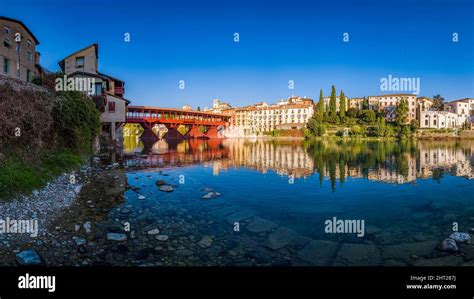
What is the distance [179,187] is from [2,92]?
881cm

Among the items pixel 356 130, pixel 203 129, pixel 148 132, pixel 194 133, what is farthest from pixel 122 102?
pixel 356 130

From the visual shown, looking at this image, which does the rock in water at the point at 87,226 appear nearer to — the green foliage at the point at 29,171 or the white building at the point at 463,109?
the green foliage at the point at 29,171

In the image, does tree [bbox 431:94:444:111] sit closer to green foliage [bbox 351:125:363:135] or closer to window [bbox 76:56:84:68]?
green foliage [bbox 351:125:363:135]

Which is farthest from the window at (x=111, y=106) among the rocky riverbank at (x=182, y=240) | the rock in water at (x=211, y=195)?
the rock in water at (x=211, y=195)

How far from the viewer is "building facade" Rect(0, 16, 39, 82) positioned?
30359mm

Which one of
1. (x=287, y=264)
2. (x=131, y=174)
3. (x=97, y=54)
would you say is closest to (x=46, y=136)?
(x=131, y=174)

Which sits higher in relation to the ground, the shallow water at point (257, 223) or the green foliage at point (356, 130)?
the green foliage at point (356, 130)

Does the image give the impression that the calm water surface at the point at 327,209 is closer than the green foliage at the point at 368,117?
Yes

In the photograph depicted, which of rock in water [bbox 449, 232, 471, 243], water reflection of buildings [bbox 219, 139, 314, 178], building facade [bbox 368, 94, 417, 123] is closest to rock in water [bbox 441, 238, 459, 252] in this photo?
rock in water [bbox 449, 232, 471, 243]

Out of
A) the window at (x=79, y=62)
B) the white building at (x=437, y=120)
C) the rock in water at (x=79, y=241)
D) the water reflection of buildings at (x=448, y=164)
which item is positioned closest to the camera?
the rock in water at (x=79, y=241)

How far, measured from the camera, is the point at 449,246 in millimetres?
6934

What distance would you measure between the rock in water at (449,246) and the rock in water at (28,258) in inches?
353

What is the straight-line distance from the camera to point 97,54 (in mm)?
42562

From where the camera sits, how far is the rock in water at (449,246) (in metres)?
6.86
